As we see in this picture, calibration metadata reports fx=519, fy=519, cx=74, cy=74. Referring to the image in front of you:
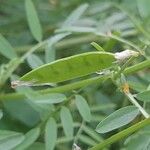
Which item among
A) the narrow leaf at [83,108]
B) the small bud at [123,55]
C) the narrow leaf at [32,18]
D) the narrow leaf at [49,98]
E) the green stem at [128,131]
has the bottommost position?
the green stem at [128,131]

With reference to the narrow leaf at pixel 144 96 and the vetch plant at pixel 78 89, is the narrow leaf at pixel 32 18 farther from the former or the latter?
the narrow leaf at pixel 144 96

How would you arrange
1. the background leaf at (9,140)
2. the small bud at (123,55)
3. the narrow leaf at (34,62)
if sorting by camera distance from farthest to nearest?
1. the narrow leaf at (34,62)
2. the background leaf at (9,140)
3. the small bud at (123,55)

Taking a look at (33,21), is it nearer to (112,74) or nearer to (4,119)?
(4,119)

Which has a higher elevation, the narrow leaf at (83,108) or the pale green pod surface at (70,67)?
the pale green pod surface at (70,67)

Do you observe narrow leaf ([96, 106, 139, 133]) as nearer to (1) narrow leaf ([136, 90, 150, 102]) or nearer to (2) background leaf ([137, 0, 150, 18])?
(1) narrow leaf ([136, 90, 150, 102])

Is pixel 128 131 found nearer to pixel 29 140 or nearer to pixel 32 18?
pixel 29 140

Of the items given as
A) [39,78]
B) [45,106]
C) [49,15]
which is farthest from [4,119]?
[39,78]

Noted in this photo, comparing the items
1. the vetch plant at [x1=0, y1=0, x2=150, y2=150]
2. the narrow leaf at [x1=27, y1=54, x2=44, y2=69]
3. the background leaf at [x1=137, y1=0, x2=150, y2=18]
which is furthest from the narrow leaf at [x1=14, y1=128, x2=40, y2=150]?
the background leaf at [x1=137, y1=0, x2=150, y2=18]

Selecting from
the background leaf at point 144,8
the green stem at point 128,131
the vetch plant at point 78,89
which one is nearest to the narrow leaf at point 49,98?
the vetch plant at point 78,89
